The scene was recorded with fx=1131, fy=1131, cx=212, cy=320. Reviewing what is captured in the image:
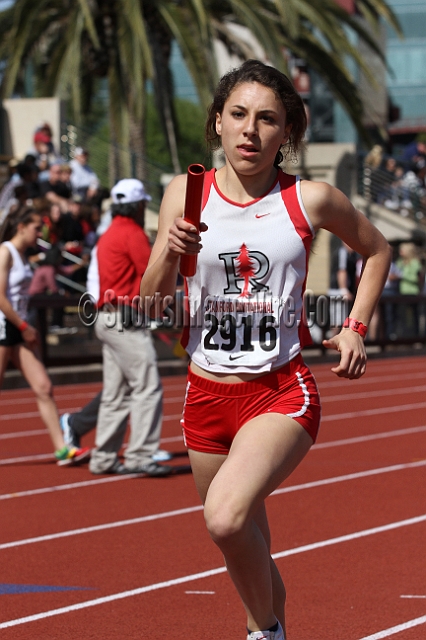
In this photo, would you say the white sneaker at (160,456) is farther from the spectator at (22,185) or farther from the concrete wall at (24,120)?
the concrete wall at (24,120)

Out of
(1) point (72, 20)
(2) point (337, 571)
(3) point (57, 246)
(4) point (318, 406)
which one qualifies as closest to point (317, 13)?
(1) point (72, 20)

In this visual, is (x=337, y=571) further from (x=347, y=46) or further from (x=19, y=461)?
(x=347, y=46)

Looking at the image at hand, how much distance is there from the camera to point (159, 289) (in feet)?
12.9

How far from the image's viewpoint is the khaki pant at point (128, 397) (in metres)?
8.62

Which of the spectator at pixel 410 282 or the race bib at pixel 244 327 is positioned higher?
the race bib at pixel 244 327

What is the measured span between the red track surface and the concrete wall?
13699mm

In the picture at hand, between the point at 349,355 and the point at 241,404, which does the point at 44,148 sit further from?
the point at 349,355

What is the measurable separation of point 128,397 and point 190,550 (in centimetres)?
267

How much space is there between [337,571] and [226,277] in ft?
7.92

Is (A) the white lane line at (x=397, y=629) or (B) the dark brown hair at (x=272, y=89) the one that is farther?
(A) the white lane line at (x=397, y=629)

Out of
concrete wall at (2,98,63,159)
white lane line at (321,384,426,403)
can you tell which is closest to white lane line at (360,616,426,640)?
white lane line at (321,384,426,403)

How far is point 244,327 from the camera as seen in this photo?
13.3 ft

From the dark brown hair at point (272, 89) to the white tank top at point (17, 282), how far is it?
16.0 feet

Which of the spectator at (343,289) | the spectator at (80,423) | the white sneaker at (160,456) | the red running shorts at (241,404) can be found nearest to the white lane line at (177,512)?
the white sneaker at (160,456)
